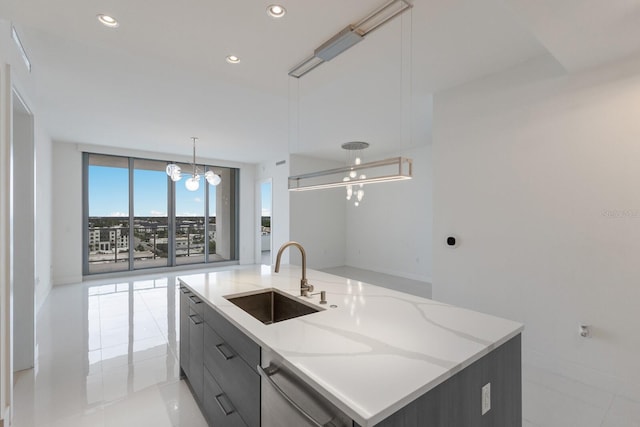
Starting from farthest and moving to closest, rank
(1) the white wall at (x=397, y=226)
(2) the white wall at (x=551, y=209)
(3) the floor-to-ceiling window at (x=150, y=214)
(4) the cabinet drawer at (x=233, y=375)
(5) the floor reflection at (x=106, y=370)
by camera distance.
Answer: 1. (3) the floor-to-ceiling window at (x=150, y=214)
2. (1) the white wall at (x=397, y=226)
3. (2) the white wall at (x=551, y=209)
4. (5) the floor reflection at (x=106, y=370)
5. (4) the cabinet drawer at (x=233, y=375)

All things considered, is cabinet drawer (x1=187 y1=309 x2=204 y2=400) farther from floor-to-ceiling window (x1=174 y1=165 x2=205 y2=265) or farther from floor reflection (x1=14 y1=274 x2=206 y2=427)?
floor-to-ceiling window (x1=174 y1=165 x2=205 y2=265)

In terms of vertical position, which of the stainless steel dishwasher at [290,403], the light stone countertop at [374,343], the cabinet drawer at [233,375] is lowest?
the cabinet drawer at [233,375]

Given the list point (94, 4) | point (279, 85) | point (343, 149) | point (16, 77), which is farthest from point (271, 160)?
point (94, 4)

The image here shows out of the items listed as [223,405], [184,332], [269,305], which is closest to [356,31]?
[269,305]

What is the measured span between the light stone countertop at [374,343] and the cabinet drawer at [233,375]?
0.66ft

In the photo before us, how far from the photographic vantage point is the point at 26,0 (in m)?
1.69

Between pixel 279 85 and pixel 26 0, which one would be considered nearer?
pixel 26 0

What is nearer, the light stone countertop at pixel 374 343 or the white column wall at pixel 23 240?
the light stone countertop at pixel 374 343

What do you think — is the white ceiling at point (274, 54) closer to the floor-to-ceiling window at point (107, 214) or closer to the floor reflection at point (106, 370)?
the floor-to-ceiling window at point (107, 214)

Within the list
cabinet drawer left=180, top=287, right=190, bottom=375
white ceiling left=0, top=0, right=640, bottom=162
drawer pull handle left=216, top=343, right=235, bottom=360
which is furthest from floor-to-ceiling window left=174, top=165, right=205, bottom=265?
drawer pull handle left=216, top=343, right=235, bottom=360

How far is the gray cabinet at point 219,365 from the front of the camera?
1405mm

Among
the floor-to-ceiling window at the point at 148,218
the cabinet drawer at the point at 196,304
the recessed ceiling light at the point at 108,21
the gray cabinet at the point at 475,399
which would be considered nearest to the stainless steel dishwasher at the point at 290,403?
the gray cabinet at the point at 475,399

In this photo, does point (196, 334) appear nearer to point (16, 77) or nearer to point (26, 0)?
point (26, 0)

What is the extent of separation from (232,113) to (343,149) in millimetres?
2861
